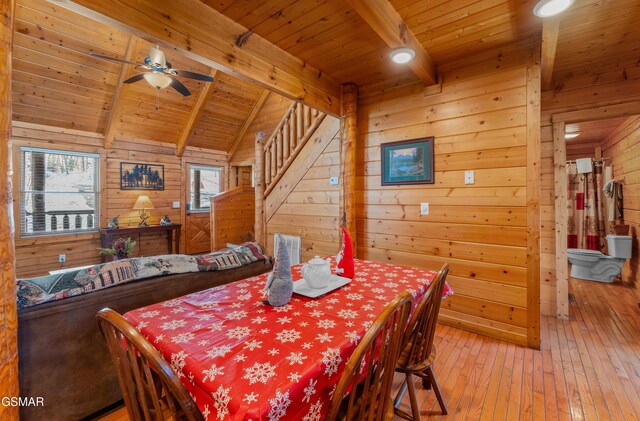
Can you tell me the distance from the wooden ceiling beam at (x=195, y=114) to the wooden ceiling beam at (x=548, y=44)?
4.97m

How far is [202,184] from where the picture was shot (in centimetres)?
689

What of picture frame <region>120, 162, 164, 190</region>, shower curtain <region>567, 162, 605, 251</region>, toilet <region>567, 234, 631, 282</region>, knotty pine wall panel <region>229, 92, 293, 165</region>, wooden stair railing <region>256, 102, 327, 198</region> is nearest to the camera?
toilet <region>567, 234, 631, 282</region>

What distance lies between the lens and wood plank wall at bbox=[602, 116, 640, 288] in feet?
11.6

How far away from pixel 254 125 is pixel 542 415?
683 centimetres

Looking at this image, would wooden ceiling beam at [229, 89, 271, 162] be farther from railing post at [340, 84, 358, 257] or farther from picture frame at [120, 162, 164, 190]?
railing post at [340, 84, 358, 257]

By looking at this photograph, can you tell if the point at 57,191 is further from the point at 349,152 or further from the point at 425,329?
the point at 425,329

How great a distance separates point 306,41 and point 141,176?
482cm

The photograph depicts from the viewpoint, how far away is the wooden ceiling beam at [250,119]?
6.50 m

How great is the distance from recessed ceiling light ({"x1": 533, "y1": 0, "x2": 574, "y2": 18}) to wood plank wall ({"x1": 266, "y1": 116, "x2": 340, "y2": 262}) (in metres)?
2.19

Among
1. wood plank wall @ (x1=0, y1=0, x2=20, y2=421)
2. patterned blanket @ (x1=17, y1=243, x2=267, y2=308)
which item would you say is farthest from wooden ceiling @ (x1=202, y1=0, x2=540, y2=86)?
patterned blanket @ (x1=17, y1=243, x2=267, y2=308)

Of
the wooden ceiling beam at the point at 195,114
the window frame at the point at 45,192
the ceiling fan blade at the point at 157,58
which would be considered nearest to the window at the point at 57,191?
the window frame at the point at 45,192

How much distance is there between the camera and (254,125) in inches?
270

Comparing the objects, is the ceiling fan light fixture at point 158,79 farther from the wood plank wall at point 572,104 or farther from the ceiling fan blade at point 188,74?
the wood plank wall at point 572,104

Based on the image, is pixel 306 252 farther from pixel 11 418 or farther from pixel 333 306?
pixel 11 418
